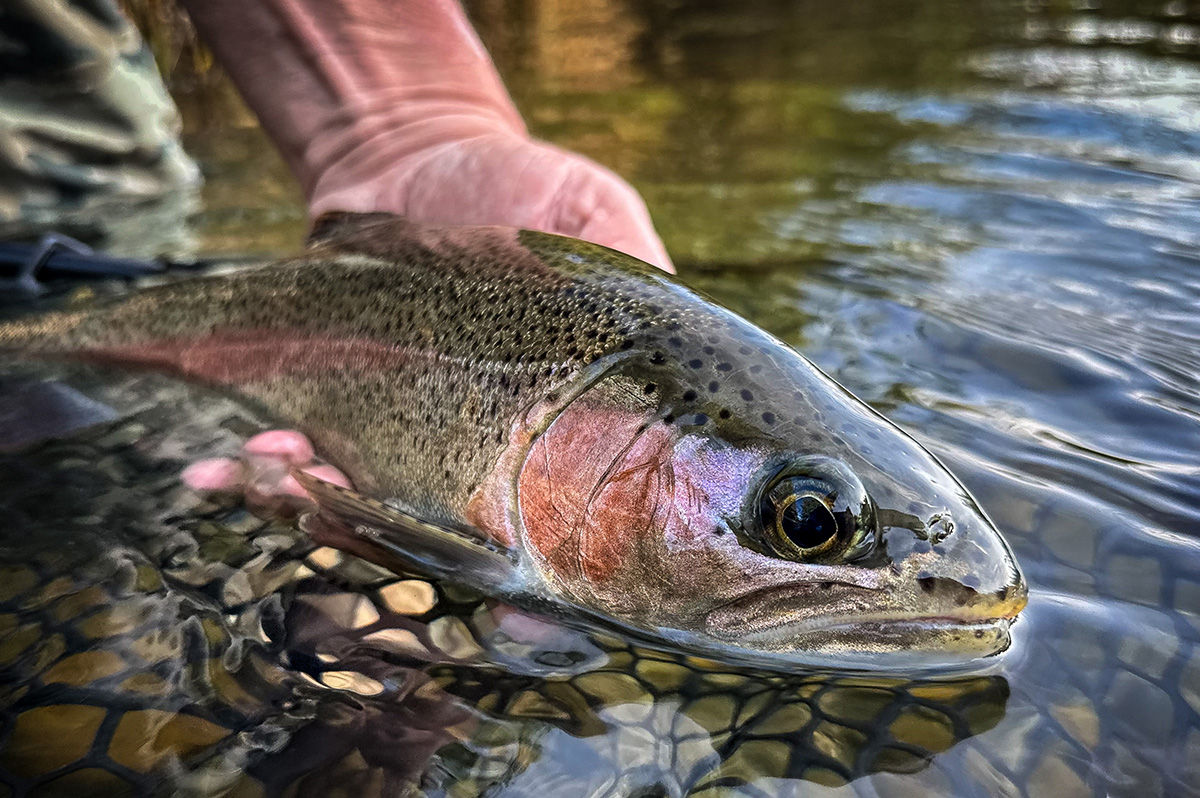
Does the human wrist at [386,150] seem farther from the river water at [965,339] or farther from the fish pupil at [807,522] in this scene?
the fish pupil at [807,522]

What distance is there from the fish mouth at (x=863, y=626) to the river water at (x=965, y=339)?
0.25ft

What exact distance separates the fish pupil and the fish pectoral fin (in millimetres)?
731

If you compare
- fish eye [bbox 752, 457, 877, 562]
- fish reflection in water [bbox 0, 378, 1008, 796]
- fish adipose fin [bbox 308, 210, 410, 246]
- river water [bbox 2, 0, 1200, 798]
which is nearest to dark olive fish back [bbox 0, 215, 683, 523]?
fish adipose fin [bbox 308, 210, 410, 246]

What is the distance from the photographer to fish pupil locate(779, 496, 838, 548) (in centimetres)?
174

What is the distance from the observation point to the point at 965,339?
346 cm

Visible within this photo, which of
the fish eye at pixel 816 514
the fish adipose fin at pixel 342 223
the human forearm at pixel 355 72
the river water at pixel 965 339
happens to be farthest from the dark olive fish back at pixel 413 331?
the human forearm at pixel 355 72

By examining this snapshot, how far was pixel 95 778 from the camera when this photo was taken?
5.40 feet

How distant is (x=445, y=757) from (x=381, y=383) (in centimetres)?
118

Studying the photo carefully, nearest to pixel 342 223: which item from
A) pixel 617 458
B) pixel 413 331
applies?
pixel 413 331

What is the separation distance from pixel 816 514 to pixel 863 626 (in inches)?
10.3

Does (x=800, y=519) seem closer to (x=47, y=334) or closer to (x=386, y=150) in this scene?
(x=386, y=150)

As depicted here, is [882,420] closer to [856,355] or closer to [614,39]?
[856,355]

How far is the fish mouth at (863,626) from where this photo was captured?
1.71 meters

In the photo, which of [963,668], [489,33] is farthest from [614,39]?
[963,668]
